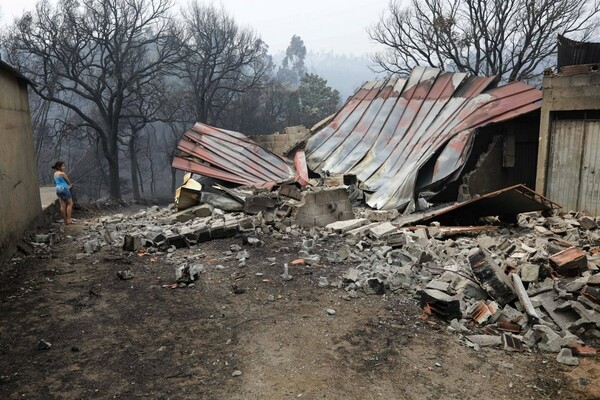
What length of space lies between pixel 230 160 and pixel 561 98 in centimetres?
829

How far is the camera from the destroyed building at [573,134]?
31.7 feet

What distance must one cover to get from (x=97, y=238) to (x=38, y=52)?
1404cm

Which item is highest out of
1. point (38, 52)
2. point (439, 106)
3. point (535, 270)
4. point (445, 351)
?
point (38, 52)

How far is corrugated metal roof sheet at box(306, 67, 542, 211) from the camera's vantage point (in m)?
10.7

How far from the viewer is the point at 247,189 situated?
11078 millimetres

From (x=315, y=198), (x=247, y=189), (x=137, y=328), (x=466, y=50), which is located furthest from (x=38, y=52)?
(x=466, y=50)

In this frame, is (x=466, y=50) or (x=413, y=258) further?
(x=466, y=50)

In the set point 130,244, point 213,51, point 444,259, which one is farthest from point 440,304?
point 213,51

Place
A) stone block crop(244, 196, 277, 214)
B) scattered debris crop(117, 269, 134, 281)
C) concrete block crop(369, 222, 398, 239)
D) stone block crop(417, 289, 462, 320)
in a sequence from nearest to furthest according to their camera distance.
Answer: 1. stone block crop(417, 289, 462, 320)
2. scattered debris crop(117, 269, 134, 281)
3. concrete block crop(369, 222, 398, 239)
4. stone block crop(244, 196, 277, 214)

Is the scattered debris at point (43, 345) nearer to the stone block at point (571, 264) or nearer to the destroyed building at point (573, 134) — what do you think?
the stone block at point (571, 264)

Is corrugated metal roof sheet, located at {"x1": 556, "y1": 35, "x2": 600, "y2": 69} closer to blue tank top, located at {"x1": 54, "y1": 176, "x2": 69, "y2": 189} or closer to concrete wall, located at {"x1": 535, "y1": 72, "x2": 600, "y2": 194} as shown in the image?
concrete wall, located at {"x1": 535, "y1": 72, "x2": 600, "y2": 194}

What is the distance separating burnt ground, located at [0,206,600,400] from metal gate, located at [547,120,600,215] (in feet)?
22.2

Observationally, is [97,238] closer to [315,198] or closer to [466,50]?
[315,198]

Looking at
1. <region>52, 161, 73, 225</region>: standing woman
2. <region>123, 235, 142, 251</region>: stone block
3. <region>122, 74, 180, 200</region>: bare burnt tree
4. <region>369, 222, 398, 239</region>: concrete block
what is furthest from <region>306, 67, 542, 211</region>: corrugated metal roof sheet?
<region>122, 74, 180, 200</region>: bare burnt tree
